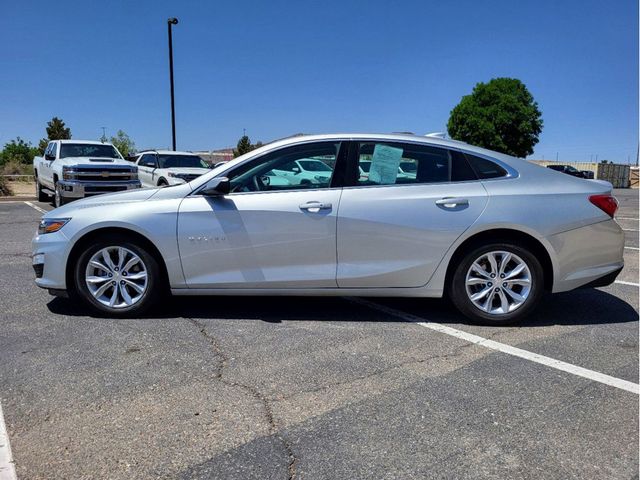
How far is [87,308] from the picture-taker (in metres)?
4.91

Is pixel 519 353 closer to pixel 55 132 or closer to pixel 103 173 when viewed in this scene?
pixel 103 173

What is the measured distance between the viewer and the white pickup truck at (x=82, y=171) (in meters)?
12.4

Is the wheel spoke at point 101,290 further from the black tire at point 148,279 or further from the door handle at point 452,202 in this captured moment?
the door handle at point 452,202

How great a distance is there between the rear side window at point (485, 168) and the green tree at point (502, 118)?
52036mm

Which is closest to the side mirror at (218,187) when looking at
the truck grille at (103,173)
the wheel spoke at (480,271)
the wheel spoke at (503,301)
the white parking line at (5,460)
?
the wheel spoke at (480,271)

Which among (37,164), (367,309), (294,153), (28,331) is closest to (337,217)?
(294,153)

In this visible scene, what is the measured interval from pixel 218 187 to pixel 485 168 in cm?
233

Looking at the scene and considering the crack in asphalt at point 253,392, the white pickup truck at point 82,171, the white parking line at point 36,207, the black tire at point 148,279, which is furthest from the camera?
the white parking line at point 36,207

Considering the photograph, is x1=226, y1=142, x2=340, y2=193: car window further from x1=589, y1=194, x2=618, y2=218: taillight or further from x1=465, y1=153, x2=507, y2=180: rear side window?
x1=589, y1=194, x2=618, y2=218: taillight

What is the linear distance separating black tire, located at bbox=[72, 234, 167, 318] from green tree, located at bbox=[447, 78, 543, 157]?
174 feet

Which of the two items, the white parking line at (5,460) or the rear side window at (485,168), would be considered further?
the rear side window at (485,168)

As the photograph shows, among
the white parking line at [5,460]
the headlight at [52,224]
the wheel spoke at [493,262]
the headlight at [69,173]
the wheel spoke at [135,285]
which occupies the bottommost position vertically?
the white parking line at [5,460]

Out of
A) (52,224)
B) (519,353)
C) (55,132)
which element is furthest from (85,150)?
(55,132)

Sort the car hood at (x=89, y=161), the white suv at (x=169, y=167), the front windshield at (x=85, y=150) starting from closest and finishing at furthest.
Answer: the car hood at (x=89, y=161) → the white suv at (x=169, y=167) → the front windshield at (x=85, y=150)
